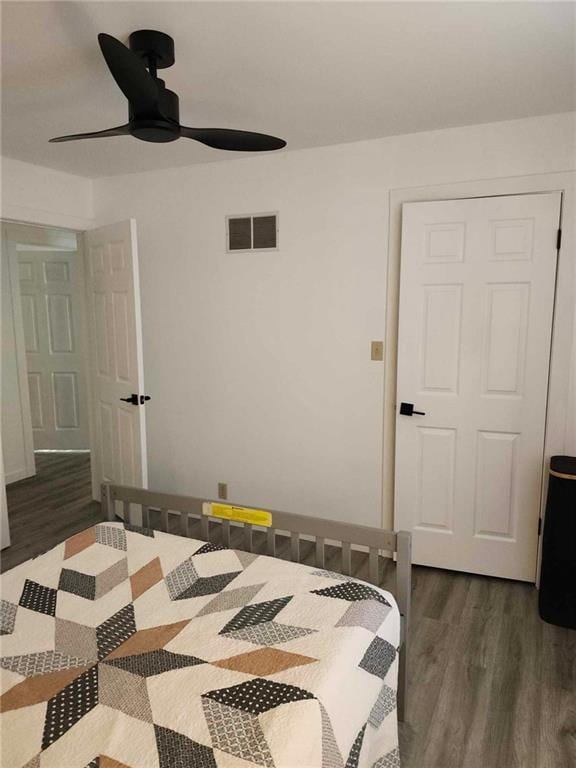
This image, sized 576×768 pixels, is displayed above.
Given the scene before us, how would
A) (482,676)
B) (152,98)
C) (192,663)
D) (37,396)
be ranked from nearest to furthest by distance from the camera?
(192,663) < (152,98) < (482,676) < (37,396)

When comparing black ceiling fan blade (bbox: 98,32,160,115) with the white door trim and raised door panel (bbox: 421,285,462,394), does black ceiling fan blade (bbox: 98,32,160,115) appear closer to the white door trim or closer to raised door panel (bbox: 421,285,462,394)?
raised door panel (bbox: 421,285,462,394)

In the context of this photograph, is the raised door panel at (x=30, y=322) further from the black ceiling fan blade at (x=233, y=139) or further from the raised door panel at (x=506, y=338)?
the raised door panel at (x=506, y=338)

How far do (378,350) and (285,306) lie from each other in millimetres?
664

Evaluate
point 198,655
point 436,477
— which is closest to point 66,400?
point 436,477

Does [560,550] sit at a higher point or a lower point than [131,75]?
lower

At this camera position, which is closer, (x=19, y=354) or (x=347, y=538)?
(x=347, y=538)

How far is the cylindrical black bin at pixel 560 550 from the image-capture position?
8.13 ft

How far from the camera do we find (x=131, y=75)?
160 cm

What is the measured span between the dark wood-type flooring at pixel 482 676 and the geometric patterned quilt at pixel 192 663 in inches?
21.2

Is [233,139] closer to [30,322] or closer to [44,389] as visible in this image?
[30,322]

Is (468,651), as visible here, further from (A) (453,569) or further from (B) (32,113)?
(B) (32,113)

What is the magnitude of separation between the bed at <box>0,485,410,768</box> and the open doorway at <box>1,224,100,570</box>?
1.90 metres

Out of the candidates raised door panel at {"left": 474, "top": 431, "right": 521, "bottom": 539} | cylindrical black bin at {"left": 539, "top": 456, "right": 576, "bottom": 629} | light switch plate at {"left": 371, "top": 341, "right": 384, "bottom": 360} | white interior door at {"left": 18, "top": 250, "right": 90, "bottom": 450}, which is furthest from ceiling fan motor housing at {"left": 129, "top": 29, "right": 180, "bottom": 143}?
white interior door at {"left": 18, "top": 250, "right": 90, "bottom": 450}

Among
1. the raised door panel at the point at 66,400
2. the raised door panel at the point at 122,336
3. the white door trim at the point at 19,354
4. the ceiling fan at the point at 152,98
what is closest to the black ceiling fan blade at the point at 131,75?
the ceiling fan at the point at 152,98
